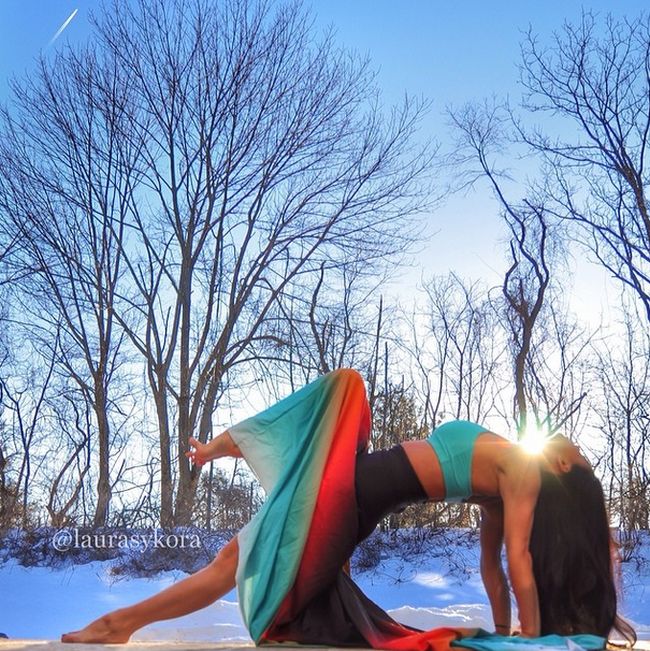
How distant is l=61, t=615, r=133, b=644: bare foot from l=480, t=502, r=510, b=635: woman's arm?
105 centimetres

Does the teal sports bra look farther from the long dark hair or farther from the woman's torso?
the long dark hair

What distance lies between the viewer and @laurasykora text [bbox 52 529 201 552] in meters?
6.58

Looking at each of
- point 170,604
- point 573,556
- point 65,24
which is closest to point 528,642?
point 573,556

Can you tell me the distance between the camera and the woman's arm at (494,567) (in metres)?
2.57

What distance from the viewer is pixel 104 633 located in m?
2.30

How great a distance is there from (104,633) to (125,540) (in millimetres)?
4534

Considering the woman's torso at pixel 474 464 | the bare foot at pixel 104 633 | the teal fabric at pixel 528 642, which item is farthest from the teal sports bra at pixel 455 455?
the bare foot at pixel 104 633

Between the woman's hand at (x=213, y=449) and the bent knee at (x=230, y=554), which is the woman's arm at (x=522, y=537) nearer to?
the bent knee at (x=230, y=554)

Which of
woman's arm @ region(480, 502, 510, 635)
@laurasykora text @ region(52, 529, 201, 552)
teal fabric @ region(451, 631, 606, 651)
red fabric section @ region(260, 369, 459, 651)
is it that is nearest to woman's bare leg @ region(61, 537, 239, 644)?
red fabric section @ region(260, 369, 459, 651)

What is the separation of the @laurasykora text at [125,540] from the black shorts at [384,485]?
4.50 meters

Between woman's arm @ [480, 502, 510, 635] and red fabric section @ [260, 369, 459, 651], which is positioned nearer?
red fabric section @ [260, 369, 459, 651]

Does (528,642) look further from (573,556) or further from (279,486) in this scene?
(279,486)

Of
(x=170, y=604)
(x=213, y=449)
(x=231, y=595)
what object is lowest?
(x=170, y=604)

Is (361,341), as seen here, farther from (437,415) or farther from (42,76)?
(42,76)
